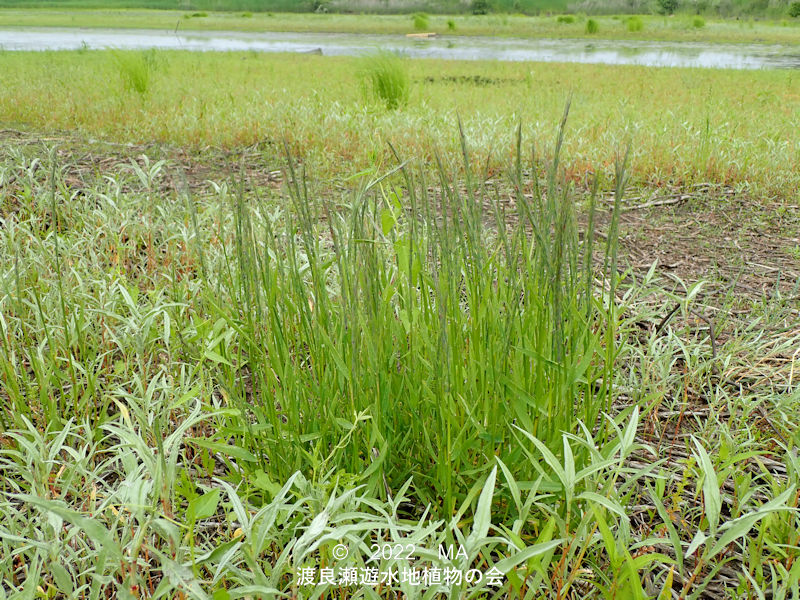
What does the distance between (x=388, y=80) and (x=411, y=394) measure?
5.32 m

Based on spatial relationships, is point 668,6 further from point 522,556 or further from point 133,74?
point 522,556

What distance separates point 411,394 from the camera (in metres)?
1.33

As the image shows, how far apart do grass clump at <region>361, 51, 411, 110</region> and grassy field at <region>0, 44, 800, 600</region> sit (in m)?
2.52

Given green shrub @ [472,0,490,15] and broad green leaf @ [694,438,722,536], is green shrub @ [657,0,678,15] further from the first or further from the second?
broad green leaf @ [694,438,722,536]

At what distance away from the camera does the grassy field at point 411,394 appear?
1045 millimetres

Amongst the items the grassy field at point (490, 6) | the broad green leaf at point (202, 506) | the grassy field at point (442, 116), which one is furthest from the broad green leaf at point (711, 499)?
the grassy field at point (490, 6)

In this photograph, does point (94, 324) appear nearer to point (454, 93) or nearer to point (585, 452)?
point (585, 452)

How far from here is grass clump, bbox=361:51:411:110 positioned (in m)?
6.03

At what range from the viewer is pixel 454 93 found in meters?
7.75

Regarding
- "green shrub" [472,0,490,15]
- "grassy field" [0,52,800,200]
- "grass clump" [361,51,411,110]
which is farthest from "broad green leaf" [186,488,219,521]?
"green shrub" [472,0,490,15]

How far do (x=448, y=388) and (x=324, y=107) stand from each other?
207 inches

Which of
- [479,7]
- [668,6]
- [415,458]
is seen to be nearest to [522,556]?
[415,458]

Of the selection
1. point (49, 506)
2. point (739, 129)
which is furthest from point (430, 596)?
point (739, 129)

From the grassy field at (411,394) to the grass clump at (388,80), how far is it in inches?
99.3
